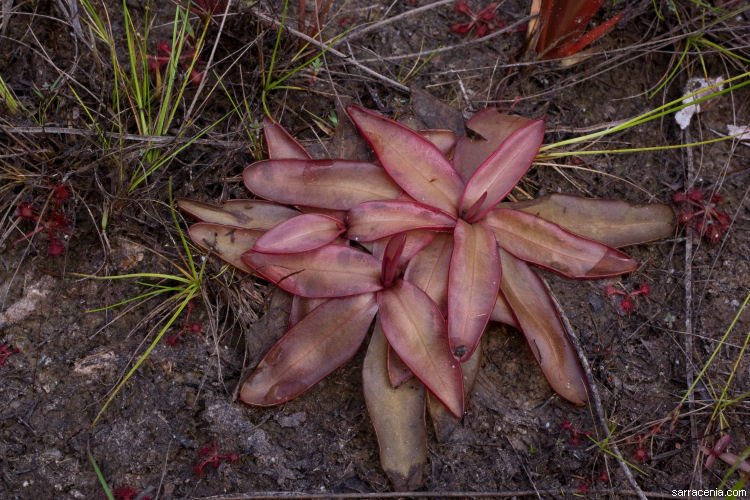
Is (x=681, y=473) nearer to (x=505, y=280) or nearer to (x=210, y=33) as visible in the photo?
(x=505, y=280)

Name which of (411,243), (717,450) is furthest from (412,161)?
(717,450)

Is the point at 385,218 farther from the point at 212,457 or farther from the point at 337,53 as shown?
the point at 212,457

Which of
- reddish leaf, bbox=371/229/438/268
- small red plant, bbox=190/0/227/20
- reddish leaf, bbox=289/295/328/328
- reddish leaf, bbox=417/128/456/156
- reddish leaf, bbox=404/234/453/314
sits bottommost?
reddish leaf, bbox=289/295/328/328

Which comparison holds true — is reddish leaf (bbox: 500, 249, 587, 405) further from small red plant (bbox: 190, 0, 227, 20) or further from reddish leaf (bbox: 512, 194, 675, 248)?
small red plant (bbox: 190, 0, 227, 20)

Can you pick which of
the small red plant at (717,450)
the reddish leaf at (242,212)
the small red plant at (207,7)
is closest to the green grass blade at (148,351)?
the reddish leaf at (242,212)

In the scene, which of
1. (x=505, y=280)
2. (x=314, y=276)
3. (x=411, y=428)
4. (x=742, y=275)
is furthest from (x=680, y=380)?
(x=314, y=276)

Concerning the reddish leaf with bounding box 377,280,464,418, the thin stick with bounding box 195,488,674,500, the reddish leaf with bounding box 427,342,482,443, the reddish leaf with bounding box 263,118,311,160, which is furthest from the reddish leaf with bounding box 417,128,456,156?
the thin stick with bounding box 195,488,674,500
